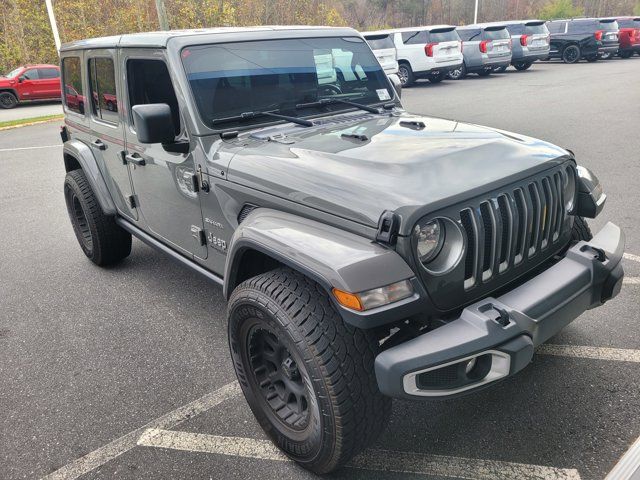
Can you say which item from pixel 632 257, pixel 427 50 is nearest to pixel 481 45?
pixel 427 50

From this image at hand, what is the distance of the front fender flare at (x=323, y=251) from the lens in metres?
1.98

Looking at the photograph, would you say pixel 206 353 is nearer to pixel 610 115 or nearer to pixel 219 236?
pixel 219 236

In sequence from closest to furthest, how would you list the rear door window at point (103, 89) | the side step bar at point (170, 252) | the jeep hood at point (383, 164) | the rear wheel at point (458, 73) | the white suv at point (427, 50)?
the jeep hood at point (383, 164) → the side step bar at point (170, 252) → the rear door window at point (103, 89) → the white suv at point (427, 50) → the rear wheel at point (458, 73)

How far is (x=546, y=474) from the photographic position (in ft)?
7.61

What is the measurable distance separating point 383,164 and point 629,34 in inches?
1028

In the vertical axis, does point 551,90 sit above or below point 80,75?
below

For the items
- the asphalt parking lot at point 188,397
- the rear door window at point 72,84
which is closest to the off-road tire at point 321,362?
the asphalt parking lot at point 188,397

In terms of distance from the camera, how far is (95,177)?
14.0 feet

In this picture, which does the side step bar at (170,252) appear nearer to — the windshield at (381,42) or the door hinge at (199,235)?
the door hinge at (199,235)

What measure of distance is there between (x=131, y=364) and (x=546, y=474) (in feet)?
7.88

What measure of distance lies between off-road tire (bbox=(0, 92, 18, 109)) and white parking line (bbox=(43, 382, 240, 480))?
65.3 feet

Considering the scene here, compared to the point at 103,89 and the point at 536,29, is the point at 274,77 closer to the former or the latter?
the point at 103,89

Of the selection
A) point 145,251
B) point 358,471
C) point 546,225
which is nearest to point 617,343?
point 546,225

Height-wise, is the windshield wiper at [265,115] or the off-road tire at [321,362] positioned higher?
the windshield wiper at [265,115]
